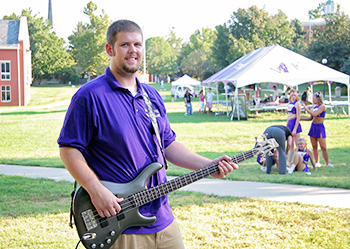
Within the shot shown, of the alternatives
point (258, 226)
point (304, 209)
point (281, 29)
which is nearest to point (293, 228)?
point (258, 226)

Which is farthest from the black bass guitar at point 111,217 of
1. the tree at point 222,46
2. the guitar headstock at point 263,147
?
the tree at point 222,46

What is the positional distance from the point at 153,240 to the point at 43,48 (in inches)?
2856

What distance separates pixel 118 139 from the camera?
2680 mm

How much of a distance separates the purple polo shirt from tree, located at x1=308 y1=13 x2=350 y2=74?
4895 centimetres

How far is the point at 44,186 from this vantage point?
8.30 metres

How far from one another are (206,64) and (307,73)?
6892 centimetres

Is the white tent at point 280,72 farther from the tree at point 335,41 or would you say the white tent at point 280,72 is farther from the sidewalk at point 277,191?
the tree at point 335,41

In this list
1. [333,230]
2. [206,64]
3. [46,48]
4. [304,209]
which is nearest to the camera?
[333,230]

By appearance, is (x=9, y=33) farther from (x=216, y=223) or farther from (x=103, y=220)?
(x=103, y=220)

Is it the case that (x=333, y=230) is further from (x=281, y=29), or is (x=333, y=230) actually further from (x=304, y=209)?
(x=281, y=29)

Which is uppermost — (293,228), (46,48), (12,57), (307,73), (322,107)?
(46,48)

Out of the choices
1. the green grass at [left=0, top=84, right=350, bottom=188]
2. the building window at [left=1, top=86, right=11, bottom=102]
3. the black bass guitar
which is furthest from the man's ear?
the building window at [left=1, top=86, right=11, bottom=102]

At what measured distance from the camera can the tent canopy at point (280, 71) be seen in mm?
22422

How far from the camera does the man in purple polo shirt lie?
265cm
